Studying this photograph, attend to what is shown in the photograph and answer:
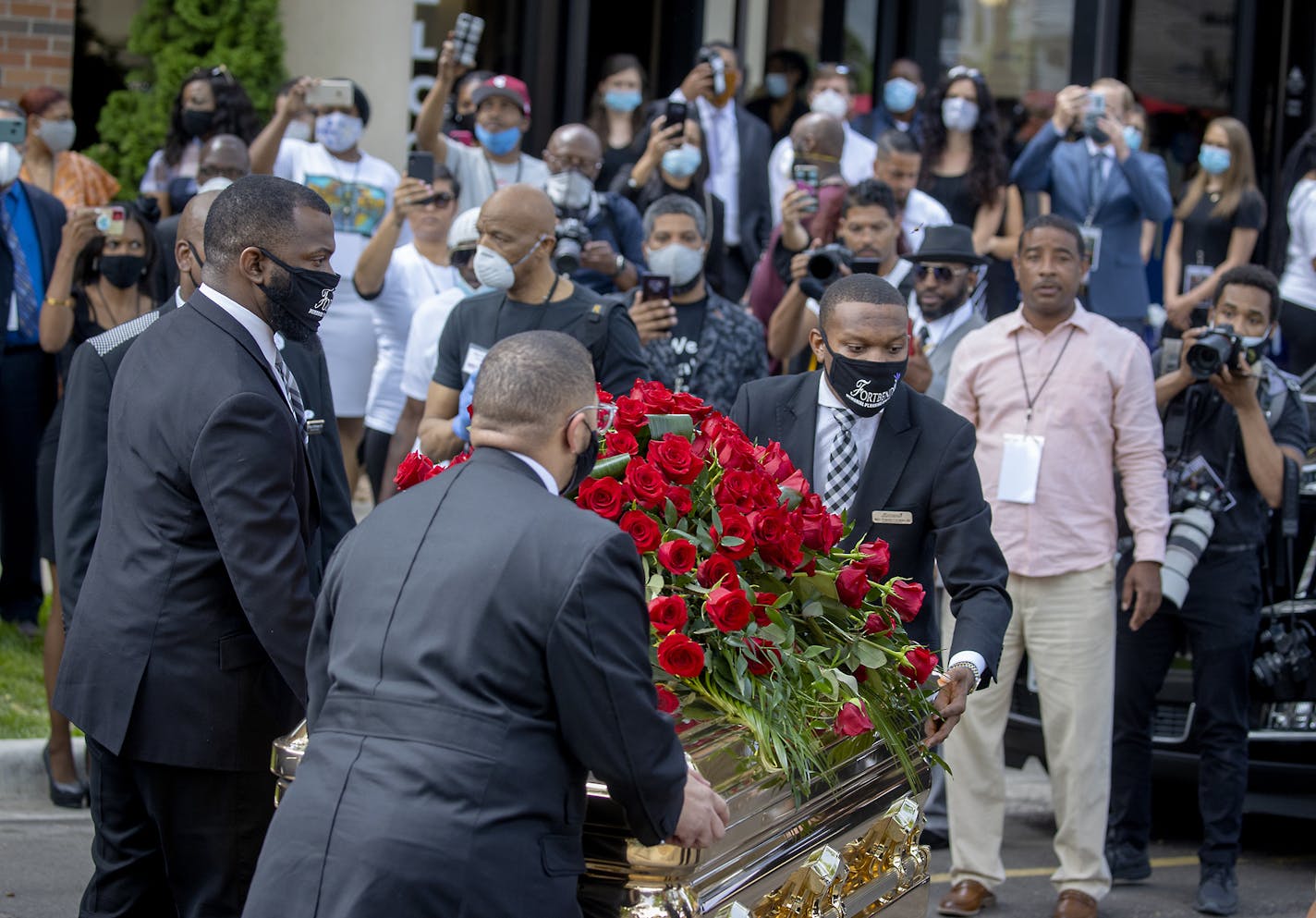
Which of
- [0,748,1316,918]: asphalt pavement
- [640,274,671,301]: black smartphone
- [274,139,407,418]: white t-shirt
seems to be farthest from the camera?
[274,139,407,418]: white t-shirt

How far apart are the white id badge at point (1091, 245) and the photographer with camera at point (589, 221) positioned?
2008 millimetres

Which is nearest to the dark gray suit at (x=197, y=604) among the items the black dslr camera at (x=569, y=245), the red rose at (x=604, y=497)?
the red rose at (x=604, y=497)

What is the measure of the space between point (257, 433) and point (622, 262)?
4.17 meters

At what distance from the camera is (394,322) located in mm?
8344

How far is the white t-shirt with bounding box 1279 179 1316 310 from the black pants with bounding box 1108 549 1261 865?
4.40 metres

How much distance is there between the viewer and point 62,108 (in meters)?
9.31

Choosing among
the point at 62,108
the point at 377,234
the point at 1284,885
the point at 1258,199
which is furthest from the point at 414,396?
the point at 1258,199

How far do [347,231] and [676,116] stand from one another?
179 cm

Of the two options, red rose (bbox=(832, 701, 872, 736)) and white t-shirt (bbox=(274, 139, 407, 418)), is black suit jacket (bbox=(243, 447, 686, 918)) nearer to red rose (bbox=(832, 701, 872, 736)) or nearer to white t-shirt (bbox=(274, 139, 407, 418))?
red rose (bbox=(832, 701, 872, 736))

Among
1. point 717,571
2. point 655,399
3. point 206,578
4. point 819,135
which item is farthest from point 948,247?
point 206,578

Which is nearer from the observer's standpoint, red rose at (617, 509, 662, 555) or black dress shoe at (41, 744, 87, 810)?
red rose at (617, 509, 662, 555)

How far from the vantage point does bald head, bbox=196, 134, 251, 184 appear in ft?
27.0

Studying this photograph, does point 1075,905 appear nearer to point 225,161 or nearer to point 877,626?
point 877,626

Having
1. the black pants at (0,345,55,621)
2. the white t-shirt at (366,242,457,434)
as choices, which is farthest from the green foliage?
the white t-shirt at (366,242,457,434)
